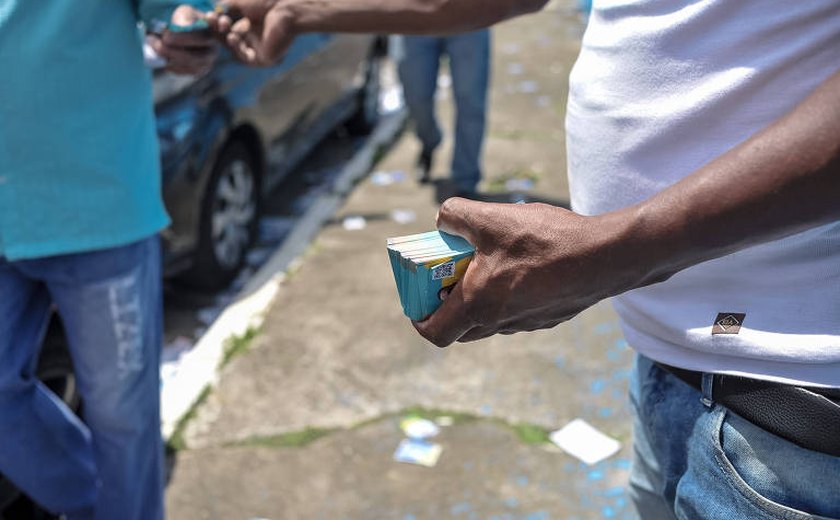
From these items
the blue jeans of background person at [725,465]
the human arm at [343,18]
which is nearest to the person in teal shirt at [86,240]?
the human arm at [343,18]

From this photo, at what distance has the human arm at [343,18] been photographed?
1776 mm

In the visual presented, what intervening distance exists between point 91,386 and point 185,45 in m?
0.90

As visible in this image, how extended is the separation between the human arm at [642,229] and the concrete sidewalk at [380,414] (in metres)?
2.05

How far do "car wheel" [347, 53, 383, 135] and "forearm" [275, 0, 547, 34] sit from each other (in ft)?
16.3

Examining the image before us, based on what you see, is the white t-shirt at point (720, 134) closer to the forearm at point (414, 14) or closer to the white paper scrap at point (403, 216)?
the forearm at point (414, 14)

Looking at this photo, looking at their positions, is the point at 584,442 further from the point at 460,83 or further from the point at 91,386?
the point at 460,83

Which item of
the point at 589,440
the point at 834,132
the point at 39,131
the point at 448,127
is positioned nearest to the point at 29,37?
the point at 39,131

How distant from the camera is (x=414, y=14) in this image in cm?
182

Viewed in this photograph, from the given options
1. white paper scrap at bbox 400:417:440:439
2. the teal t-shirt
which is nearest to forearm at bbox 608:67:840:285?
the teal t-shirt

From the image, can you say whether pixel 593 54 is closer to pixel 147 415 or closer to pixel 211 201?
pixel 147 415

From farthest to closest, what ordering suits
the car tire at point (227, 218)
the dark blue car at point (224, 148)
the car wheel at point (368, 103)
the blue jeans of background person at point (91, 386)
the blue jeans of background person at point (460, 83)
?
1. the car wheel at point (368, 103)
2. the blue jeans of background person at point (460, 83)
3. the car tire at point (227, 218)
4. the dark blue car at point (224, 148)
5. the blue jeans of background person at point (91, 386)

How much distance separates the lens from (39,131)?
2.15 m

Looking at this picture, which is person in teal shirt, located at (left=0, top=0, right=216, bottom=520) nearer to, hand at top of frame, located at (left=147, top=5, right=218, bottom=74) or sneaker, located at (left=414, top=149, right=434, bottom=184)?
hand at top of frame, located at (left=147, top=5, right=218, bottom=74)

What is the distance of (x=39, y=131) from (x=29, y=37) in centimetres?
21
